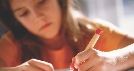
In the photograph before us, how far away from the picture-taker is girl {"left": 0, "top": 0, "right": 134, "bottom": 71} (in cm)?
72

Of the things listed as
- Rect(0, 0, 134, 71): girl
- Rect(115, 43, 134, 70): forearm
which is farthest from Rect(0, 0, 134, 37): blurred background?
Rect(115, 43, 134, 70): forearm

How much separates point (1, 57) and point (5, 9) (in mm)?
148

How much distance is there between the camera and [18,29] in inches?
33.4

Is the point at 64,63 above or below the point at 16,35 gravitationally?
below

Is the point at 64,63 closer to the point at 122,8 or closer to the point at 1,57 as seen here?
the point at 1,57

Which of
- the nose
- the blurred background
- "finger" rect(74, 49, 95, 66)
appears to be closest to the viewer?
"finger" rect(74, 49, 95, 66)

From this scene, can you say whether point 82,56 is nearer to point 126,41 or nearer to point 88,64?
point 88,64

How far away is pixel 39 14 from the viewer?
0.71 metres

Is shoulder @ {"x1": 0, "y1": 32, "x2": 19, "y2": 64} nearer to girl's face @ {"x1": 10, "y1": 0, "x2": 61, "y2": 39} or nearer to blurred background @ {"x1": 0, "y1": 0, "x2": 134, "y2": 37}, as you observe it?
girl's face @ {"x1": 10, "y1": 0, "x2": 61, "y2": 39}

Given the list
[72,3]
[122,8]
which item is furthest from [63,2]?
[122,8]

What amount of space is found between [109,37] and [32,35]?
25 centimetres

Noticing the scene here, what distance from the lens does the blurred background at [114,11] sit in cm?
109

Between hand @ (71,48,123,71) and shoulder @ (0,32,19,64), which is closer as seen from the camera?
hand @ (71,48,123,71)

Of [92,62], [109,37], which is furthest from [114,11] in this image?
[92,62]
